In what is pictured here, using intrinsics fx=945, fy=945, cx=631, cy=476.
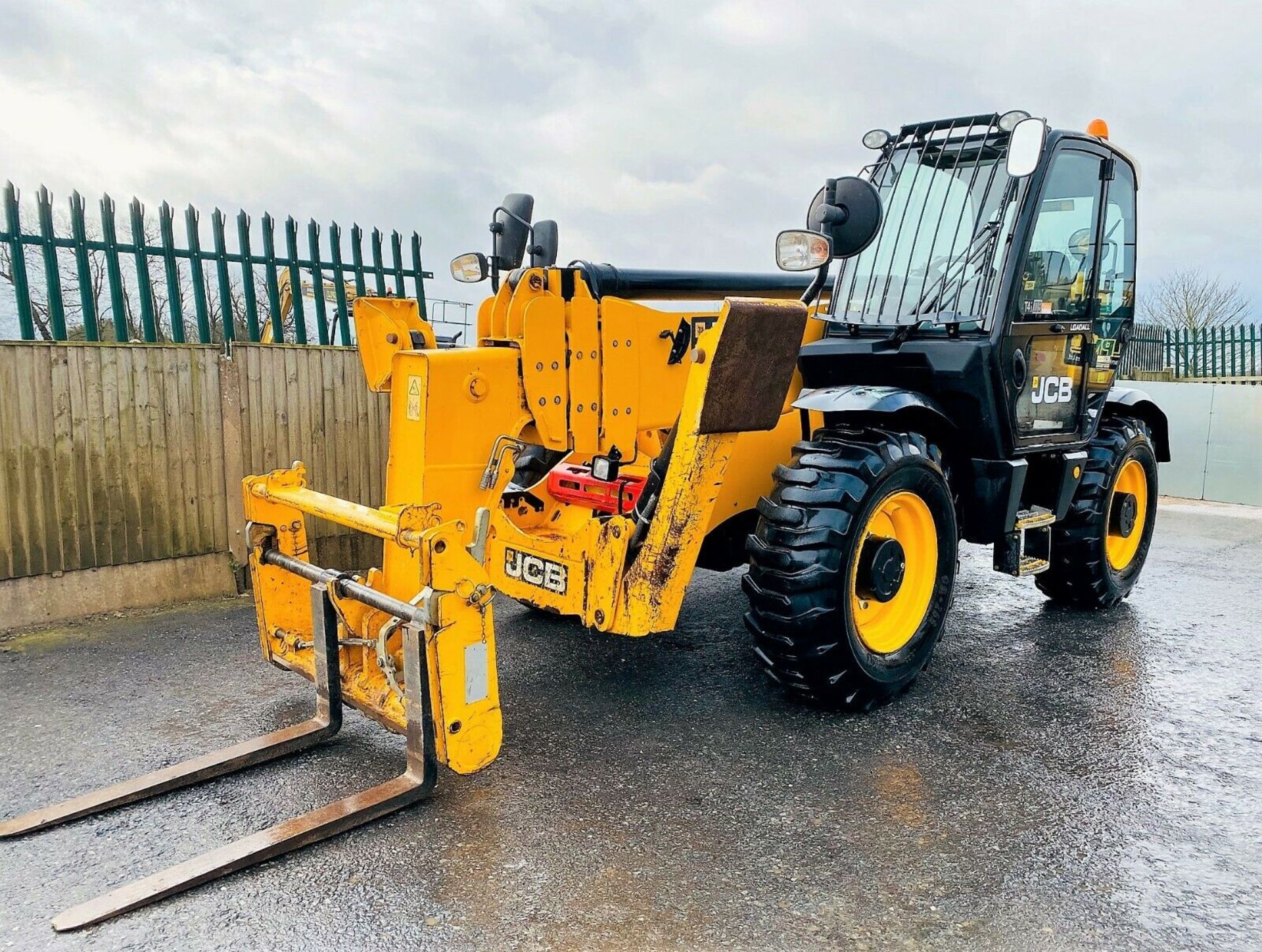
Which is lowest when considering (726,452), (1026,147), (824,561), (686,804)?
(686,804)

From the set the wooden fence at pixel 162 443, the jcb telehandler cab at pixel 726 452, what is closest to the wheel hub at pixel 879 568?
the jcb telehandler cab at pixel 726 452

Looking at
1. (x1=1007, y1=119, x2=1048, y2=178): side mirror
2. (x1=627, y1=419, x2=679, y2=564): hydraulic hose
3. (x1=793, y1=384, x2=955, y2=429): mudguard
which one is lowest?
(x1=627, y1=419, x2=679, y2=564): hydraulic hose

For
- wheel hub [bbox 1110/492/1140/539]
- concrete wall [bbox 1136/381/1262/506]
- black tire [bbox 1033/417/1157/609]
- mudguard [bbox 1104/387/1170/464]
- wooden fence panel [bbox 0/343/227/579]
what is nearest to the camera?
wooden fence panel [bbox 0/343/227/579]

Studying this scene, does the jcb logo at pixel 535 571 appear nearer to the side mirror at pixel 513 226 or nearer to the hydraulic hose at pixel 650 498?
the hydraulic hose at pixel 650 498

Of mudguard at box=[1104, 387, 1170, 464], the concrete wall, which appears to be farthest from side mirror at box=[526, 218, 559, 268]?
the concrete wall

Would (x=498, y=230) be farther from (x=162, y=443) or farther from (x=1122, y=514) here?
(x=1122, y=514)

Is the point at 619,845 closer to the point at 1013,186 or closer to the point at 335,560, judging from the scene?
the point at 1013,186

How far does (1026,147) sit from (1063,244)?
875 mm

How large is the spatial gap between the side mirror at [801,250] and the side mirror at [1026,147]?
1174 mm

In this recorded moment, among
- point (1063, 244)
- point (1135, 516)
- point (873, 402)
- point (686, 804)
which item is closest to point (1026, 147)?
point (1063, 244)

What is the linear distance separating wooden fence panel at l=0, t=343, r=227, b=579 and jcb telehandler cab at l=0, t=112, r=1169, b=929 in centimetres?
224

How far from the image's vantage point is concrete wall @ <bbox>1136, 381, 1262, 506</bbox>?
1072 cm

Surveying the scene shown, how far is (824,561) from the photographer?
371 cm

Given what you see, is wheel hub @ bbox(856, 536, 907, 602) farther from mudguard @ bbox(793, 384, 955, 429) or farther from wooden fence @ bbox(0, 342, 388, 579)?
wooden fence @ bbox(0, 342, 388, 579)
